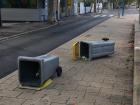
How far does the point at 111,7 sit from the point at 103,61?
3781 inches

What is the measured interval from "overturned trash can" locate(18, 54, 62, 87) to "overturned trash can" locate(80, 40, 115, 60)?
11.6ft

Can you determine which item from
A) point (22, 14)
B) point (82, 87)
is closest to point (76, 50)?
point (82, 87)

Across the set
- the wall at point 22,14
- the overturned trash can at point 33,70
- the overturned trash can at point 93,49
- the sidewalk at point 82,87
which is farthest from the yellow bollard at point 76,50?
the wall at point 22,14

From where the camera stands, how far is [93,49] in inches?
499

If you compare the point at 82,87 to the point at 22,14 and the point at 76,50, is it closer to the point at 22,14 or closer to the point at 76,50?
the point at 76,50

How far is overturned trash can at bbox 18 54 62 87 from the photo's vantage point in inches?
347

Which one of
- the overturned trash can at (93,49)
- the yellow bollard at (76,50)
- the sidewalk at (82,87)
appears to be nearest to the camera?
the sidewalk at (82,87)

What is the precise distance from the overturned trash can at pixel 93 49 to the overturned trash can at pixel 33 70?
3.53m

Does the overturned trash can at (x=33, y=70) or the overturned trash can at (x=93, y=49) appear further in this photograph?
the overturned trash can at (x=93, y=49)

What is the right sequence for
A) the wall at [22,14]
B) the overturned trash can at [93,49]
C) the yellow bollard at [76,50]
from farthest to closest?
the wall at [22,14], the yellow bollard at [76,50], the overturned trash can at [93,49]

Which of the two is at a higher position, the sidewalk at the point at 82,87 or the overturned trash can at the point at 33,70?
the overturned trash can at the point at 33,70

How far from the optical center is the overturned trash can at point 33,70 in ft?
28.9

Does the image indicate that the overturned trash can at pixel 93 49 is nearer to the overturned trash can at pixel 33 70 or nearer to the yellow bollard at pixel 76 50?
the yellow bollard at pixel 76 50

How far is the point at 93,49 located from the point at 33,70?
396cm
